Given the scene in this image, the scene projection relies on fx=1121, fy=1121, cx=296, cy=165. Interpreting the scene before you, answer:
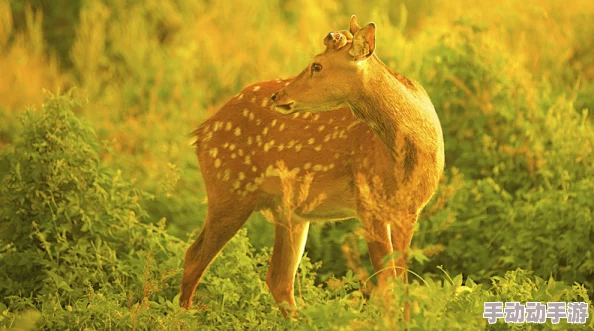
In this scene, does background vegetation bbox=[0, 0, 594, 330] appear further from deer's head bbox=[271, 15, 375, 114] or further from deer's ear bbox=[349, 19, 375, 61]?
deer's ear bbox=[349, 19, 375, 61]

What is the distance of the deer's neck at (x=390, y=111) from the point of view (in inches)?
225

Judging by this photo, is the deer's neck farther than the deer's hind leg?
No

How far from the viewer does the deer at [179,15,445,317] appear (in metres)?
5.69

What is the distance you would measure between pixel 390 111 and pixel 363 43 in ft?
1.32

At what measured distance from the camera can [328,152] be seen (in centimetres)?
616

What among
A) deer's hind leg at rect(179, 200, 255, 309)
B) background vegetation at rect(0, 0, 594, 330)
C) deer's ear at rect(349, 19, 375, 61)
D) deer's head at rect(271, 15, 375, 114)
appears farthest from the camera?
deer's hind leg at rect(179, 200, 255, 309)

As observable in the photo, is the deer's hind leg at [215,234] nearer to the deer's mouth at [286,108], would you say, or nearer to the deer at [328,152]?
the deer at [328,152]

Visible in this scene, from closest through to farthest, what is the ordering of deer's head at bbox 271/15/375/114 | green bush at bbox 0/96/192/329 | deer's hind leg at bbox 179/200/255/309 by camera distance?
1. deer's head at bbox 271/15/375/114
2. deer's hind leg at bbox 179/200/255/309
3. green bush at bbox 0/96/192/329

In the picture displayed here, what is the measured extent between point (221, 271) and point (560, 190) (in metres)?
2.50

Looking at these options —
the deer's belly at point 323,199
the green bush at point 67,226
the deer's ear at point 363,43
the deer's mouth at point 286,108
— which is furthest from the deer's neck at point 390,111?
the green bush at point 67,226

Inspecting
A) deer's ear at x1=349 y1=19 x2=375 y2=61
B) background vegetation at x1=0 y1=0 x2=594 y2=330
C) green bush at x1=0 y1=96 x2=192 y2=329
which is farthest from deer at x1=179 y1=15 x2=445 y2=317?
green bush at x1=0 y1=96 x2=192 y2=329

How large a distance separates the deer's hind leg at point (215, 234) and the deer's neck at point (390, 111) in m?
0.98

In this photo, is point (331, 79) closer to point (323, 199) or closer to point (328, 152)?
point (328, 152)

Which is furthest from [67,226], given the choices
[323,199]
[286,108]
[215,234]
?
[286,108]
